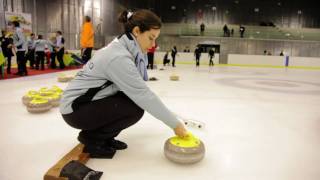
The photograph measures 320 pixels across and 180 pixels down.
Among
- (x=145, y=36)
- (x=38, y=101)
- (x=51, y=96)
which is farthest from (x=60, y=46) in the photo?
(x=145, y=36)

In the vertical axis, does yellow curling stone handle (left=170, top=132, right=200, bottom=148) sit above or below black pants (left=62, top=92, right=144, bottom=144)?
below

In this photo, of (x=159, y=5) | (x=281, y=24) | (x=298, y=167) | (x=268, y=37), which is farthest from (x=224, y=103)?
(x=281, y=24)

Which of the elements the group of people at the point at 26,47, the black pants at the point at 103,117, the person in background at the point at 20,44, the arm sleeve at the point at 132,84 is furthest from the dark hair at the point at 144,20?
the person in background at the point at 20,44

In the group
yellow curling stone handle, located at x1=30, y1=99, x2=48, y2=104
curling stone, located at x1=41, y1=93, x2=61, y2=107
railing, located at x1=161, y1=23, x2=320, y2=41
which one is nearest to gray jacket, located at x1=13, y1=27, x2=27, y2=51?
curling stone, located at x1=41, y1=93, x2=61, y2=107

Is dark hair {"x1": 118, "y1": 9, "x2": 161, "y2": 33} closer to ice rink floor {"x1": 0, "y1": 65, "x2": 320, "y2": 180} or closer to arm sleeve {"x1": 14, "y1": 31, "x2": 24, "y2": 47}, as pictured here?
ice rink floor {"x1": 0, "y1": 65, "x2": 320, "y2": 180}

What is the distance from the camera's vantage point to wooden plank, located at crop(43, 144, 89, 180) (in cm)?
147

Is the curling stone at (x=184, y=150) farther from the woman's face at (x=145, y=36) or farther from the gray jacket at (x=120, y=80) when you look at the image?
the woman's face at (x=145, y=36)

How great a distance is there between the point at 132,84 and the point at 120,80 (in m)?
0.07

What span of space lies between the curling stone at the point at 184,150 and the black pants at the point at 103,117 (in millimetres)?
315

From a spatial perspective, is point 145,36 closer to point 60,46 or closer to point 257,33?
point 60,46

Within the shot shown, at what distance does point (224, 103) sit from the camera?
4.05 metres

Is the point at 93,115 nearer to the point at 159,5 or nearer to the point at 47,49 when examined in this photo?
the point at 47,49

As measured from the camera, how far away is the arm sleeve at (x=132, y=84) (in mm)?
1515

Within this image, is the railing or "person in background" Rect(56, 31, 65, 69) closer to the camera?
"person in background" Rect(56, 31, 65, 69)
